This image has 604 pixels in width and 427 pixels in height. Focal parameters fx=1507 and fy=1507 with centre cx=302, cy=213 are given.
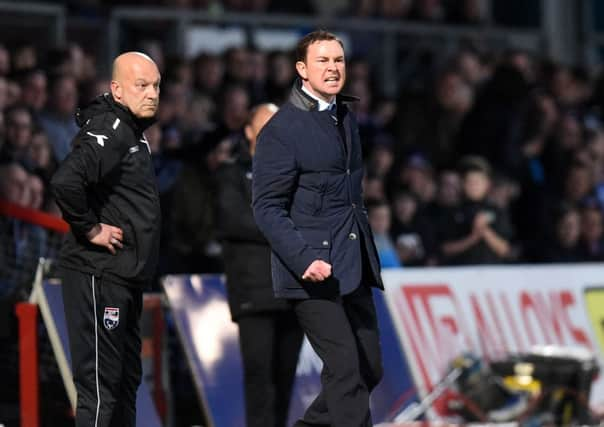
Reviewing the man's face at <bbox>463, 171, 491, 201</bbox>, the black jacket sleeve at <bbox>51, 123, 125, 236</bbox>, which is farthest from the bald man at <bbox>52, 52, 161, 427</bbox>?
the man's face at <bbox>463, 171, 491, 201</bbox>

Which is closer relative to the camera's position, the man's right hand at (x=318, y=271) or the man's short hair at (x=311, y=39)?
the man's right hand at (x=318, y=271)

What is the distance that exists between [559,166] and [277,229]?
26.5 ft

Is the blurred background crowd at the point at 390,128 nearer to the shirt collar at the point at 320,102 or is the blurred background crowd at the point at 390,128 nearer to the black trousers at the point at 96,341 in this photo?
the black trousers at the point at 96,341

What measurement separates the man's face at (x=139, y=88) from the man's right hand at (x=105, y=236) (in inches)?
23.1

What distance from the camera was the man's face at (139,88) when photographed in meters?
7.28

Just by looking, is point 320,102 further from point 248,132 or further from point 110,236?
point 248,132

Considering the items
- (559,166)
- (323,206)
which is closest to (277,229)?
(323,206)

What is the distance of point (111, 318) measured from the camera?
23.8 feet

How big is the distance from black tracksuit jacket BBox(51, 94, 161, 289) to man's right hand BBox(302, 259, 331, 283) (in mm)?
808

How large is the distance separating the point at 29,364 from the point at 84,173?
2.14 metres

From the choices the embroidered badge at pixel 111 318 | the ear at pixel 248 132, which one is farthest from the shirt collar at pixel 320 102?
the ear at pixel 248 132

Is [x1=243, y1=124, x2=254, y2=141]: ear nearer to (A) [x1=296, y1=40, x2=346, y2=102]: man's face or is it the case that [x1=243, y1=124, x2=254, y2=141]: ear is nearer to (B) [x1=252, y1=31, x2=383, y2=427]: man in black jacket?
(B) [x1=252, y1=31, x2=383, y2=427]: man in black jacket

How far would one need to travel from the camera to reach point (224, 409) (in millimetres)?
9750

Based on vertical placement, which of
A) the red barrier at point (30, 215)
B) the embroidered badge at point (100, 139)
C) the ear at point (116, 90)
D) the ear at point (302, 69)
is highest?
the ear at point (302, 69)
